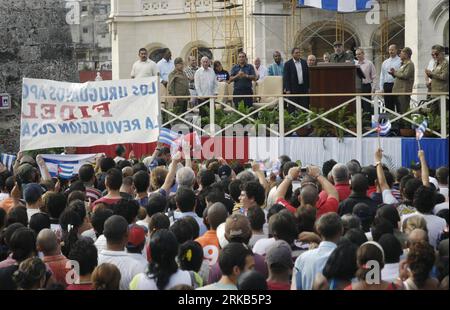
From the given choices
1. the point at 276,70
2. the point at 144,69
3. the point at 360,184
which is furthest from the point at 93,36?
the point at 360,184

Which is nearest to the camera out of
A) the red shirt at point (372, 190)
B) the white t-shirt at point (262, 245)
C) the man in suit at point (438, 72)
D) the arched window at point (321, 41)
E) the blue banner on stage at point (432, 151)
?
the white t-shirt at point (262, 245)

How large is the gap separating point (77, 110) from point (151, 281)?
7.25m

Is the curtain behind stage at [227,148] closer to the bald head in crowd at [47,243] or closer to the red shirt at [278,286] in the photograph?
the bald head in crowd at [47,243]

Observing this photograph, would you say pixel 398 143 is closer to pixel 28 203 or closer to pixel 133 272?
pixel 28 203

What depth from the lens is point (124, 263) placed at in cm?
862

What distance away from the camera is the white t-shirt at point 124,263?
27.8 ft

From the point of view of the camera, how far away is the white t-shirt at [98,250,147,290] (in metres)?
8.48

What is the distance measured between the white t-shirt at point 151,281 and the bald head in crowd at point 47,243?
117 cm

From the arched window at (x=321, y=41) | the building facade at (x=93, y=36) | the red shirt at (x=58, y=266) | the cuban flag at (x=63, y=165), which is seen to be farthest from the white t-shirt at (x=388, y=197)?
the building facade at (x=93, y=36)

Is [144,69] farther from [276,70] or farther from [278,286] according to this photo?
[278,286]

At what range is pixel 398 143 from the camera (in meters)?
19.1

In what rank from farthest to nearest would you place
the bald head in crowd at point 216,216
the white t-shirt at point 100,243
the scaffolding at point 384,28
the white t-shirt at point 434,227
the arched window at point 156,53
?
the arched window at point 156,53, the scaffolding at point 384,28, the white t-shirt at point 434,227, the bald head in crowd at point 216,216, the white t-shirt at point 100,243

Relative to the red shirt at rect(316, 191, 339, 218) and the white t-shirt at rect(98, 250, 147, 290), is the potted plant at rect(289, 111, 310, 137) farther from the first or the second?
the white t-shirt at rect(98, 250, 147, 290)

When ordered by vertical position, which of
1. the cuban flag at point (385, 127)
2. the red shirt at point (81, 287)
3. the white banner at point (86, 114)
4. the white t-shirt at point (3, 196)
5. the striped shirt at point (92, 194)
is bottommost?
the red shirt at point (81, 287)
